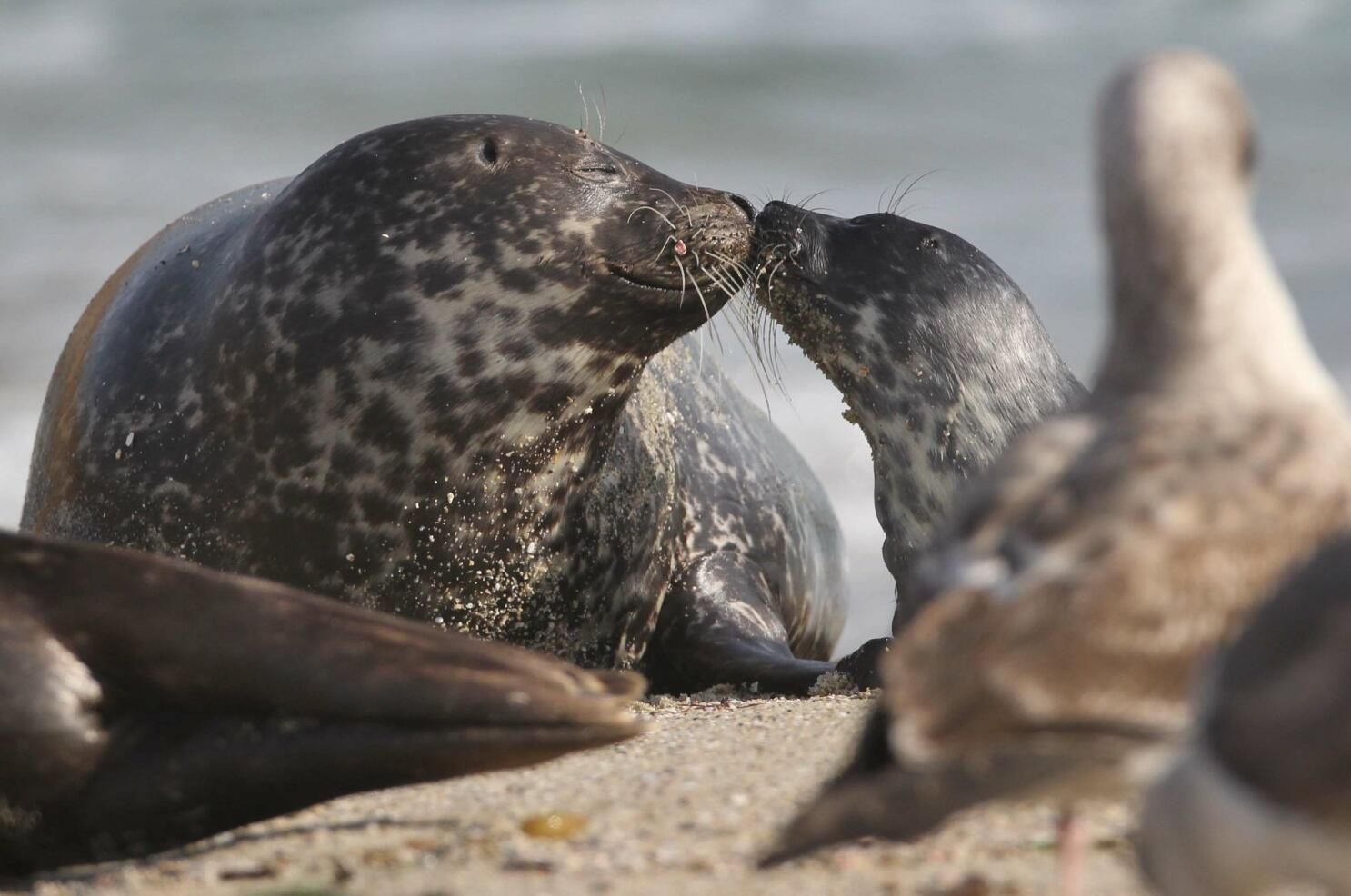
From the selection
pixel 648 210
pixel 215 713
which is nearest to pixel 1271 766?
pixel 215 713

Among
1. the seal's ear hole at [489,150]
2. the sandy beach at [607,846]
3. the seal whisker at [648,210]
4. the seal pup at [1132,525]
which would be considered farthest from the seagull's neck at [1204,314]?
the seal's ear hole at [489,150]

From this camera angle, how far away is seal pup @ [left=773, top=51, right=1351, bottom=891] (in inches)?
79.7

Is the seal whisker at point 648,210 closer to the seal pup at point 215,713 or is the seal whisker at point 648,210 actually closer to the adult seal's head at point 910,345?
the adult seal's head at point 910,345

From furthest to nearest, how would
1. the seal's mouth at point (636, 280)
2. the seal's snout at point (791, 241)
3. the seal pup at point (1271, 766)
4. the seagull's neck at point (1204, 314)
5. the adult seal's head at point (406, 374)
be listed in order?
the seal's snout at point (791, 241), the seal's mouth at point (636, 280), the adult seal's head at point (406, 374), the seagull's neck at point (1204, 314), the seal pup at point (1271, 766)

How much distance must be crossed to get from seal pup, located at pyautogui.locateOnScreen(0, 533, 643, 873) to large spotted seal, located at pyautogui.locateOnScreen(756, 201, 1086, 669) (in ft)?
9.84

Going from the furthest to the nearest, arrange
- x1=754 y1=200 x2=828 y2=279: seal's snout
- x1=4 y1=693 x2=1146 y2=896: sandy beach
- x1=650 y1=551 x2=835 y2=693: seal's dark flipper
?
1. x1=754 y1=200 x2=828 y2=279: seal's snout
2. x1=650 y1=551 x2=835 y2=693: seal's dark flipper
3. x1=4 y1=693 x2=1146 y2=896: sandy beach

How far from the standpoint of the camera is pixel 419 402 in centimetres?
525

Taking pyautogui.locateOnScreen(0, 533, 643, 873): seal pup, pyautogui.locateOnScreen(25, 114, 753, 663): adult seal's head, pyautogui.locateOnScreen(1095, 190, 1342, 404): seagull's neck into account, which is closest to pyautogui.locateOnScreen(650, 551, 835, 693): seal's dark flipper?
pyautogui.locateOnScreen(25, 114, 753, 663): adult seal's head

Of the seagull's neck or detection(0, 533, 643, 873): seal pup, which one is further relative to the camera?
detection(0, 533, 643, 873): seal pup

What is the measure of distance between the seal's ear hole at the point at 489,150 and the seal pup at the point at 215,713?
2625mm

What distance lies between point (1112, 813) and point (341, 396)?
2793 millimetres

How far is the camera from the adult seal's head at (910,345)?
19.9 ft

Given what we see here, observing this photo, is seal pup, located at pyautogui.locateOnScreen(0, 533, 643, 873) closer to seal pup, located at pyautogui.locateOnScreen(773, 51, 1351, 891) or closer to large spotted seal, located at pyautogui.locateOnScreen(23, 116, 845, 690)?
seal pup, located at pyautogui.locateOnScreen(773, 51, 1351, 891)

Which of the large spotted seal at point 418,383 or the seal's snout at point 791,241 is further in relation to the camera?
the seal's snout at point 791,241
